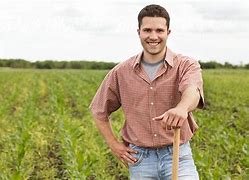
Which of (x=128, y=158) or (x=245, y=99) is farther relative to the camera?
(x=245, y=99)

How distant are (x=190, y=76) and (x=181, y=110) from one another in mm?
484

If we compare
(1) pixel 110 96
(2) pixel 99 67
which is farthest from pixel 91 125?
(2) pixel 99 67

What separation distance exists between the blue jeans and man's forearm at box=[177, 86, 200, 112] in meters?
0.47

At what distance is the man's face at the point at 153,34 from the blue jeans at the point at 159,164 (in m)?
0.67

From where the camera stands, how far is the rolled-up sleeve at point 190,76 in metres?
4.19

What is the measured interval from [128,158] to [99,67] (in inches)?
3110

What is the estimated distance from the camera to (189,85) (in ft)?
13.6

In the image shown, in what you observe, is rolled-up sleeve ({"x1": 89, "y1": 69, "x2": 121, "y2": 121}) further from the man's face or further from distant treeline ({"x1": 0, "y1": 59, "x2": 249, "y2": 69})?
distant treeline ({"x1": 0, "y1": 59, "x2": 249, "y2": 69})

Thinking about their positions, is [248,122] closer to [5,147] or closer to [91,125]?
[91,125]

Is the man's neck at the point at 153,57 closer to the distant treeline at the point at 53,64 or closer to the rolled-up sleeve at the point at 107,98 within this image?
the rolled-up sleeve at the point at 107,98

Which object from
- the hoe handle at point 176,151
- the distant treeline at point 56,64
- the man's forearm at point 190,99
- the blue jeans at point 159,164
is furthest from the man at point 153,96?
the distant treeline at point 56,64

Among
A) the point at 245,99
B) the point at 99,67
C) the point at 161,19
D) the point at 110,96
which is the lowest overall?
the point at 99,67

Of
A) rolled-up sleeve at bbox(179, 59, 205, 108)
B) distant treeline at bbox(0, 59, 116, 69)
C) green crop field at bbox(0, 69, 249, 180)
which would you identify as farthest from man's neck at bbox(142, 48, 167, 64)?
distant treeline at bbox(0, 59, 116, 69)

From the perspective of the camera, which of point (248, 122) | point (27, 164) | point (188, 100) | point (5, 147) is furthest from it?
point (248, 122)
